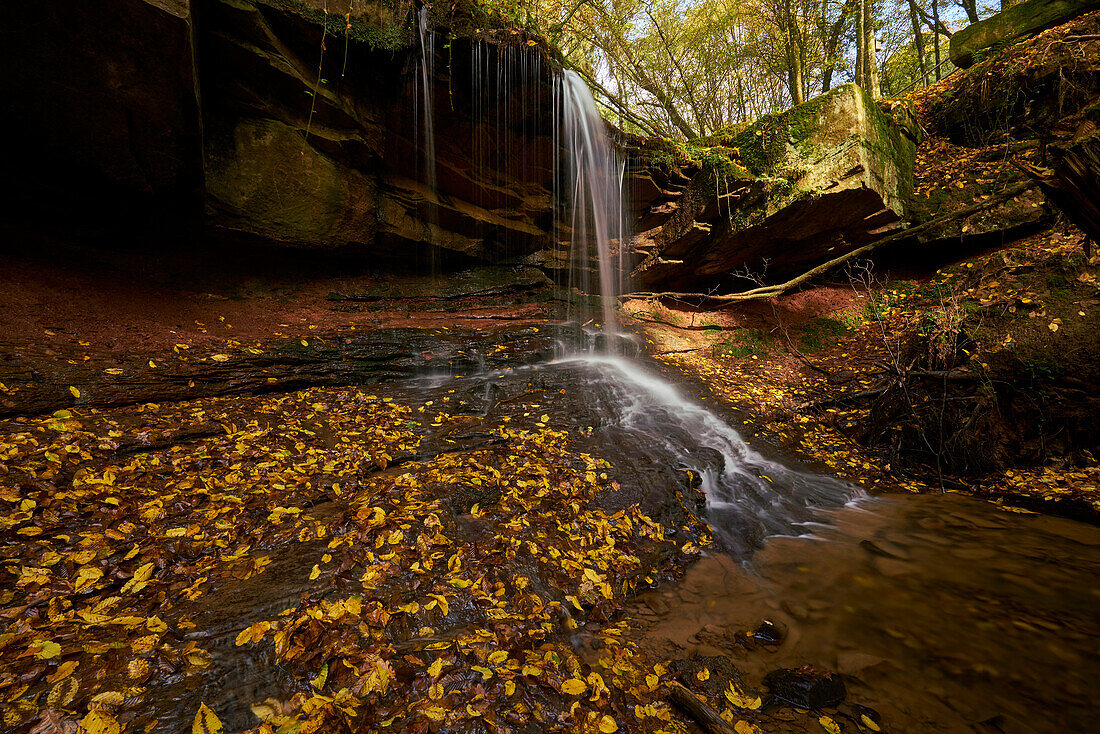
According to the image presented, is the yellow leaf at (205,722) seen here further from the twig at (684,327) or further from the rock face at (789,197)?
the rock face at (789,197)

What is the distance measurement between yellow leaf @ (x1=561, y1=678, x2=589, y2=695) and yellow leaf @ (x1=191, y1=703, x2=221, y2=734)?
1801 mm

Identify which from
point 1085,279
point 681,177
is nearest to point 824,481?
point 1085,279

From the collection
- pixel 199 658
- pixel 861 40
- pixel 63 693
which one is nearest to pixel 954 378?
pixel 199 658

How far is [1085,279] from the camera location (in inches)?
226

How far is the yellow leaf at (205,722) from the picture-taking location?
180cm

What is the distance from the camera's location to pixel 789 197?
9281 mm

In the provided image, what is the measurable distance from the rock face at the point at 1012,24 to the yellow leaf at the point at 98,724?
64.0 feet

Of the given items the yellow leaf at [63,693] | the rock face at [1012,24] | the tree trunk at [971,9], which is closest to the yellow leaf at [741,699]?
the yellow leaf at [63,693]

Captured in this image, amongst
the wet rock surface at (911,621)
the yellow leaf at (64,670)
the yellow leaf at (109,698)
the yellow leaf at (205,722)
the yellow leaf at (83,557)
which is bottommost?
the wet rock surface at (911,621)

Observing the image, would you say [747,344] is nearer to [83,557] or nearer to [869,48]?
[869,48]

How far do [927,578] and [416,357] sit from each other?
24.1ft

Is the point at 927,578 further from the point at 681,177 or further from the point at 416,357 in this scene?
the point at 681,177

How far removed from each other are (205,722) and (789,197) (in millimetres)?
12264

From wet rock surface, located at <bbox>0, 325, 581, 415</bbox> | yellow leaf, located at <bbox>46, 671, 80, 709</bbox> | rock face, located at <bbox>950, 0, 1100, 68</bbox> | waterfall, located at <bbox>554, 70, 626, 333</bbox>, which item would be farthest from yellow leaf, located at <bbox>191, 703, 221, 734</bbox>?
rock face, located at <bbox>950, 0, 1100, 68</bbox>
